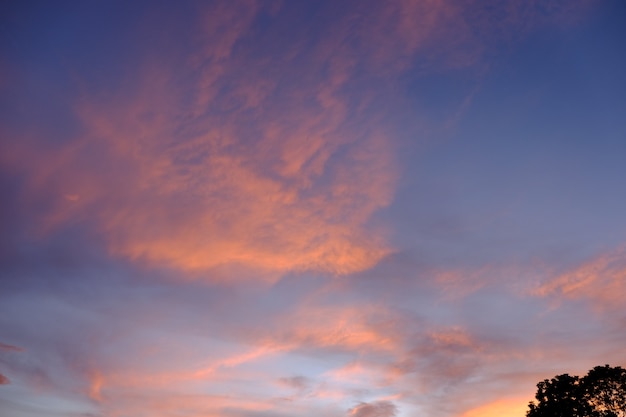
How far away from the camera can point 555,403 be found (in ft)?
164

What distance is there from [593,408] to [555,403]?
388 cm

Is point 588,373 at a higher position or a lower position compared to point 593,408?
higher

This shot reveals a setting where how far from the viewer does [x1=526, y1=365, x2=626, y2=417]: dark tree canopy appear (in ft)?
153

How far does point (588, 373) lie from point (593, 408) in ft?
12.5

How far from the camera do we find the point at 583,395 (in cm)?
4878

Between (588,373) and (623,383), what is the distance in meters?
3.40

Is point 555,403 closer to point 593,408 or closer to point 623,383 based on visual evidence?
point 593,408

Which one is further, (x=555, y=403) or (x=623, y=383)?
(x=555, y=403)

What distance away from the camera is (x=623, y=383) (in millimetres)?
46531

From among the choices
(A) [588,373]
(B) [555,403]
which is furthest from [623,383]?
(B) [555,403]

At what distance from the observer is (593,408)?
47.8 metres

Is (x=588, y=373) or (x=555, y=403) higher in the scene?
(x=588, y=373)

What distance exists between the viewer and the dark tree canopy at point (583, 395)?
4678 centimetres

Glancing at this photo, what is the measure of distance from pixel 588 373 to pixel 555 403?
5.40 m
